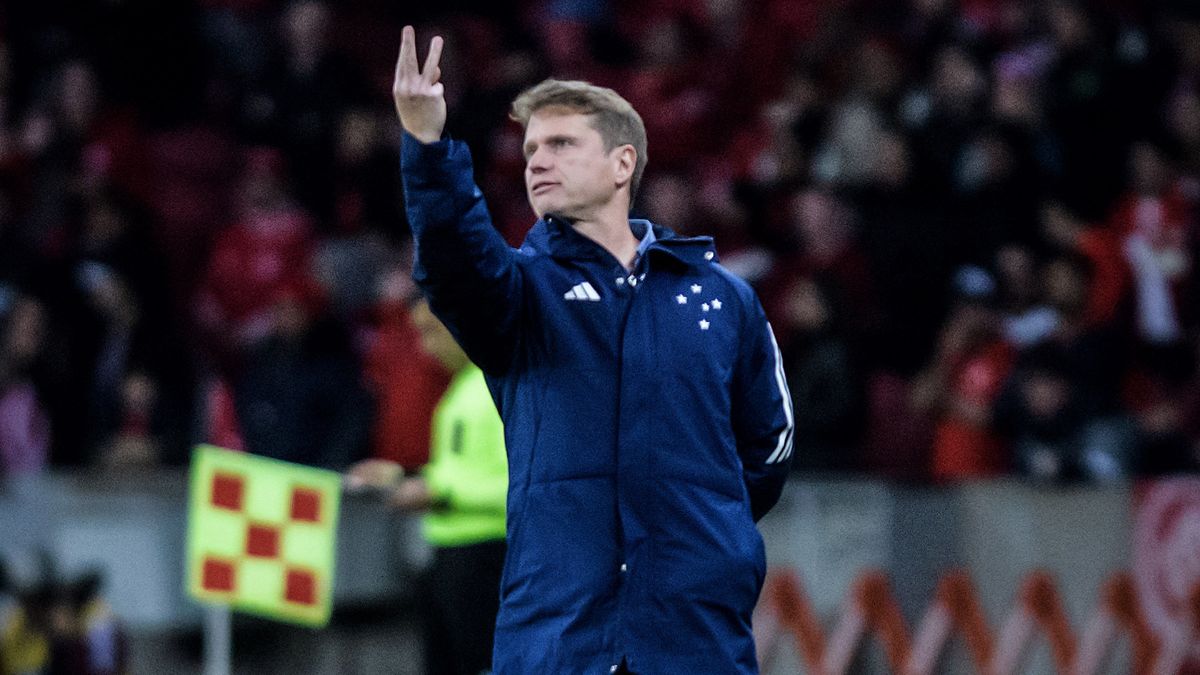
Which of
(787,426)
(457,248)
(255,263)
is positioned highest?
(457,248)

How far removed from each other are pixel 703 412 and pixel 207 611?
23.0 feet

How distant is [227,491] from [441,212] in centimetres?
566

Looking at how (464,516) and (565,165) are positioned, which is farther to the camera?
(464,516)

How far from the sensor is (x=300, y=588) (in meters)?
9.66

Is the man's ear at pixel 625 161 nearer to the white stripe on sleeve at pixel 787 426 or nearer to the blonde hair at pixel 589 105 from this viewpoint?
the blonde hair at pixel 589 105

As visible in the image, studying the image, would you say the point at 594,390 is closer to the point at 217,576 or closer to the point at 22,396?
the point at 217,576

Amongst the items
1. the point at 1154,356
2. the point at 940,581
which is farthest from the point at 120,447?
the point at 1154,356

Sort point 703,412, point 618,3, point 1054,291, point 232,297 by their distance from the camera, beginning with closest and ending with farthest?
point 703,412
point 1054,291
point 232,297
point 618,3

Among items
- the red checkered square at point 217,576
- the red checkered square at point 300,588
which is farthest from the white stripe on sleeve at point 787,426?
the red checkered square at point 217,576

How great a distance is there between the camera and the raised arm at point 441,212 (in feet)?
14.0

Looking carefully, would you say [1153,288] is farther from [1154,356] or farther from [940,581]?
[940,581]

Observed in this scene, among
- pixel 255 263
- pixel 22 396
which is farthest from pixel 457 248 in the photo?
pixel 255 263

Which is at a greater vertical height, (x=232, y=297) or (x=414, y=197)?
(x=414, y=197)

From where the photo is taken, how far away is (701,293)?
4.72 metres
